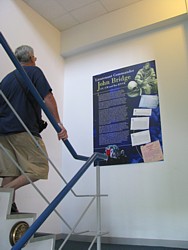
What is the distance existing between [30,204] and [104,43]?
2.39 metres

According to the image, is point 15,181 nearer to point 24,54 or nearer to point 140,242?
point 24,54

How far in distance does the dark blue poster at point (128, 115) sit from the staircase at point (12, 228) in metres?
1.68

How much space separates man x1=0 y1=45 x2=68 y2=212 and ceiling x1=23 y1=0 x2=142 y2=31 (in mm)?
1815

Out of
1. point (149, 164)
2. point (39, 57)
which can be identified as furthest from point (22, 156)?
point (39, 57)

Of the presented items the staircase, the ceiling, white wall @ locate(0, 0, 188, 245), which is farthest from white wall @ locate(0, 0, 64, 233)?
the staircase

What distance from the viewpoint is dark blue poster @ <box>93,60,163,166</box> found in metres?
2.95

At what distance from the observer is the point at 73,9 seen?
340cm

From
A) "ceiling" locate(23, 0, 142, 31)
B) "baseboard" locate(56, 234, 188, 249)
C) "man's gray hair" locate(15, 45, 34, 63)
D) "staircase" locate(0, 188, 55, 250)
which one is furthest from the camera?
"ceiling" locate(23, 0, 142, 31)

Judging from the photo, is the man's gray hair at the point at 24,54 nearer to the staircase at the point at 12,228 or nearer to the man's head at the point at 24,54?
the man's head at the point at 24,54

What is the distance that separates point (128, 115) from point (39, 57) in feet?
4.76

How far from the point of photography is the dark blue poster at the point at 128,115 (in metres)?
2.95

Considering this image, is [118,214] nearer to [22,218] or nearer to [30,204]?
[30,204]

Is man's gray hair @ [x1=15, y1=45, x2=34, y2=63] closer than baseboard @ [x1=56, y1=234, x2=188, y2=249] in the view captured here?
Yes

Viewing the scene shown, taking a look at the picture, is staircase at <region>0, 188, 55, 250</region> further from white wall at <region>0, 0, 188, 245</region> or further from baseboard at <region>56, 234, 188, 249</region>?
baseboard at <region>56, 234, 188, 249</region>
